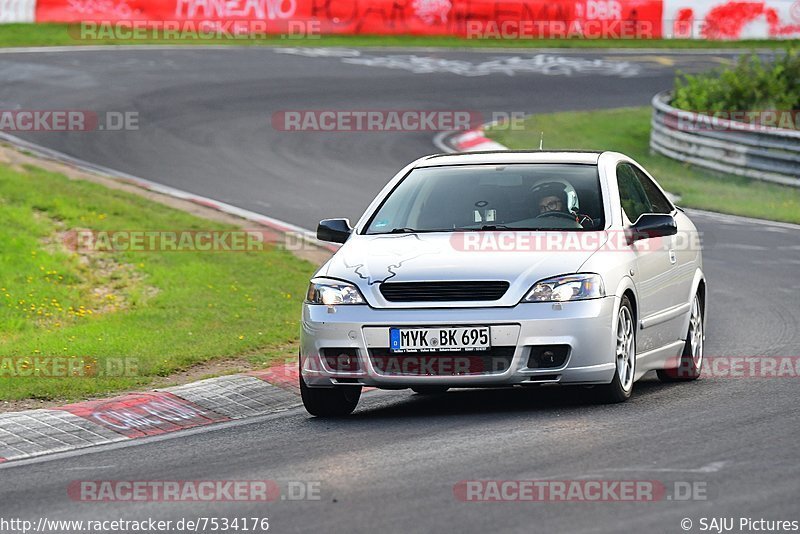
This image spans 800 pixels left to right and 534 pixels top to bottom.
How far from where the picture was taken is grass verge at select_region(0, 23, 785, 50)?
36031 mm

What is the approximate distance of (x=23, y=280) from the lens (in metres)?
13.6

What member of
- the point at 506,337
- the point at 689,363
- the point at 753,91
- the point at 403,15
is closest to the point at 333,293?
the point at 506,337

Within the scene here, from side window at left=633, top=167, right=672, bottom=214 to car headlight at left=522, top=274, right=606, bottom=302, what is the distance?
188 cm

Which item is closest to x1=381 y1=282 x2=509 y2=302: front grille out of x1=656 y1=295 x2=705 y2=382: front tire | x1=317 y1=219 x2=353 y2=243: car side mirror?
x1=317 y1=219 x2=353 y2=243: car side mirror

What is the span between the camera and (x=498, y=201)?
382 inches

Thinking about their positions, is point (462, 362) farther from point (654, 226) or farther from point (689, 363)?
point (689, 363)

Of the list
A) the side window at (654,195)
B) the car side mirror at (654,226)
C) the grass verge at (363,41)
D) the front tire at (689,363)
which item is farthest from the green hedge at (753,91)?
the car side mirror at (654,226)

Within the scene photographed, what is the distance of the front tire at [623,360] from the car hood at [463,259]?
0.45 metres

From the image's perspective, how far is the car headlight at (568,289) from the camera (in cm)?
861

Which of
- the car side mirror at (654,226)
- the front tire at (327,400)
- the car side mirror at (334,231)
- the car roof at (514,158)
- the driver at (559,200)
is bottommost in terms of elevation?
the front tire at (327,400)

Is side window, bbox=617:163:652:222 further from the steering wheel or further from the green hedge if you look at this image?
the green hedge

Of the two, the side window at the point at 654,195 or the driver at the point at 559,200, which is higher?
the driver at the point at 559,200

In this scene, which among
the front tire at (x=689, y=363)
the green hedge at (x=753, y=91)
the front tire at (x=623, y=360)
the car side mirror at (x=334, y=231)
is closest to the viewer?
the front tire at (x=623, y=360)

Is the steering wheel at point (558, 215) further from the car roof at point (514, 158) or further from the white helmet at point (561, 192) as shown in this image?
the car roof at point (514, 158)
